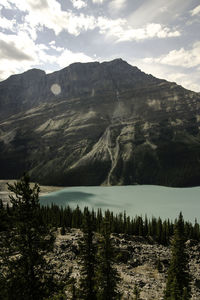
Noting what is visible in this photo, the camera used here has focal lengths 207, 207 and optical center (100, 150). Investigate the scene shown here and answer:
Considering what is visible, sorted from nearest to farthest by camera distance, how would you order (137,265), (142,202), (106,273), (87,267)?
(106,273) < (87,267) < (137,265) < (142,202)

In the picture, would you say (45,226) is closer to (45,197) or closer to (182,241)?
(182,241)

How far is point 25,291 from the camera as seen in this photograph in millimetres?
14969

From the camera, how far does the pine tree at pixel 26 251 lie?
14648 millimetres

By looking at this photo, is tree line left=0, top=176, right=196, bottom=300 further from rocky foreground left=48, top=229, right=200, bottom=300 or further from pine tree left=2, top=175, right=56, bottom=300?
rocky foreground left=48, top=229, right=200, bottom=300

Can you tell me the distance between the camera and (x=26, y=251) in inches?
607

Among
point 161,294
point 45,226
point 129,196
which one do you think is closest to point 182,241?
point 161,294

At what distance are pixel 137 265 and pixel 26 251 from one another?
51.1 meters

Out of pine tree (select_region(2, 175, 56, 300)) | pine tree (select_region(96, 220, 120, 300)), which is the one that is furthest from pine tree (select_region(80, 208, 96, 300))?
pine tree (select_region(2, 175, 56, 300))

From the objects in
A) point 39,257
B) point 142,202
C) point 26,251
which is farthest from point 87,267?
point 142,202

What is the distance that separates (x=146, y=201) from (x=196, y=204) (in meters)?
36.4

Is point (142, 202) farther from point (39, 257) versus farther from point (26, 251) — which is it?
point (26, 251)

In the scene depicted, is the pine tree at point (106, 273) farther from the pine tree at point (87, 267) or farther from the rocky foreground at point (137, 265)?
the rocky foreground at point (137, 265)

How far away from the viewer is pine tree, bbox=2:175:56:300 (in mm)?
14648

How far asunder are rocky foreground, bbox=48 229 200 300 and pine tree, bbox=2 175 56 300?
2916cm
